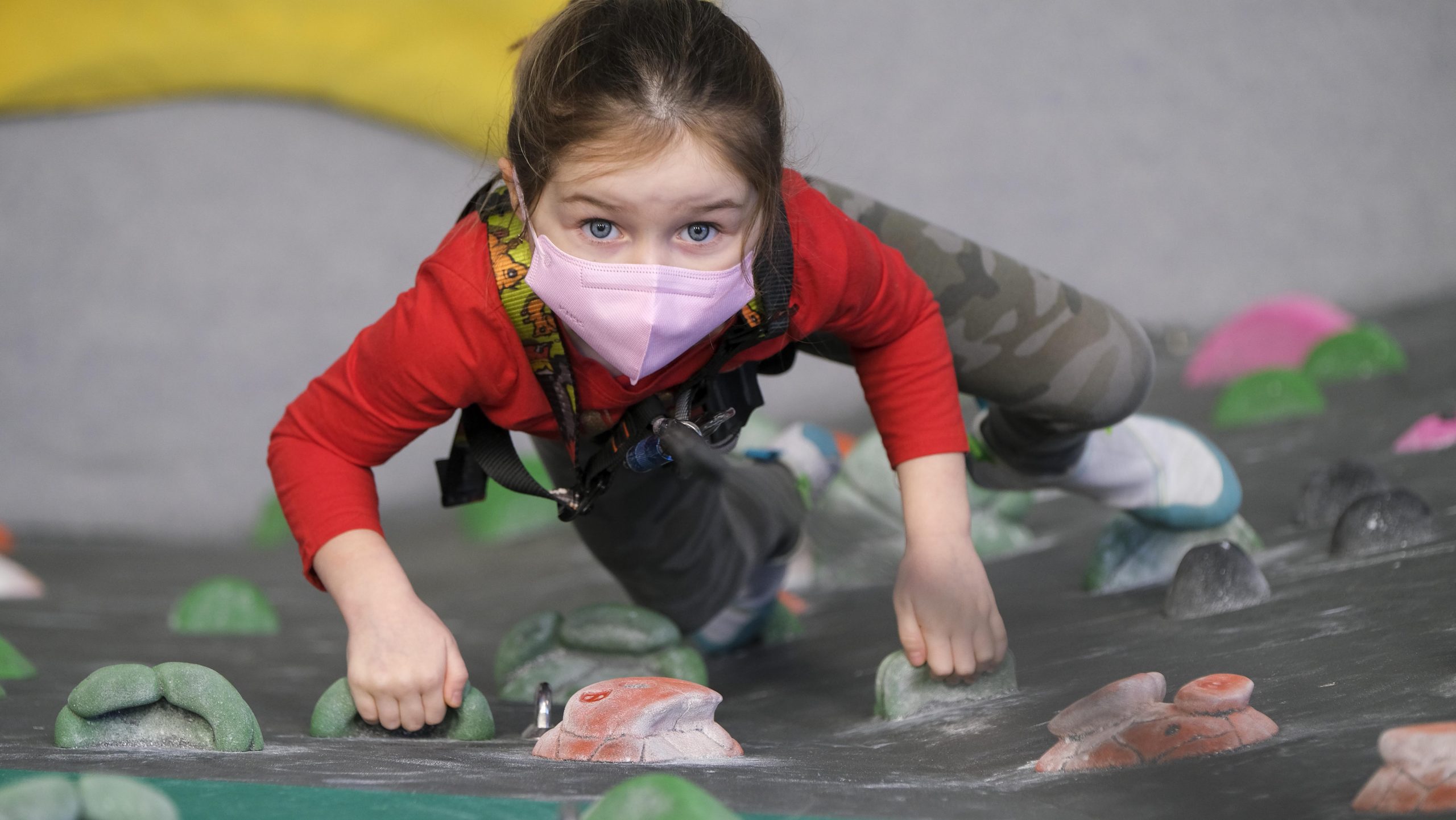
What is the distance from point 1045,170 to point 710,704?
8.52ft

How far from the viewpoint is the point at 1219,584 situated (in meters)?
1.13

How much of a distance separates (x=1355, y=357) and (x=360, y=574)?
6.34 ft

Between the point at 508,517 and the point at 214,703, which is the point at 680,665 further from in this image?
the point at 508,517

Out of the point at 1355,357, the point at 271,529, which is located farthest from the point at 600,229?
the point at 271,529

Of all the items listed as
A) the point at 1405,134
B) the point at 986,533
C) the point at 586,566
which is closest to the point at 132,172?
the point at 586,566

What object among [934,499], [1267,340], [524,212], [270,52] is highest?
[270,52]

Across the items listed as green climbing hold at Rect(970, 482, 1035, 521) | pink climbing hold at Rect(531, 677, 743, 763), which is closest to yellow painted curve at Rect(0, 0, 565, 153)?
green climbing hold at Rect(970, 482, 1035, 521)

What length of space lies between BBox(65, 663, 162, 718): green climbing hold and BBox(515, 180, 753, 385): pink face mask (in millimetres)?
371

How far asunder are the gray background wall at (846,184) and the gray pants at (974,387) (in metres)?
1.56

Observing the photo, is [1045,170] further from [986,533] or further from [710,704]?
[710,704]

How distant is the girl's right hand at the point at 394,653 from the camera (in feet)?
3.16

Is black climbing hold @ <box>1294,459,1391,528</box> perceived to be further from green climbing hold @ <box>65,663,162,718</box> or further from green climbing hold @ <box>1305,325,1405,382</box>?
green climbing hold @ <box>65,663,162,718</box>

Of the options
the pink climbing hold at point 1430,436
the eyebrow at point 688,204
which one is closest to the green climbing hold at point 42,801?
the eyebrow at point 688,204

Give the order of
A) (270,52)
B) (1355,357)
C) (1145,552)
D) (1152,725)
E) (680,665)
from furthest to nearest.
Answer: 1. (270,52)
2. (1355,357)
3. (1145,552)
4. (680,665)
5. (1152,725)
